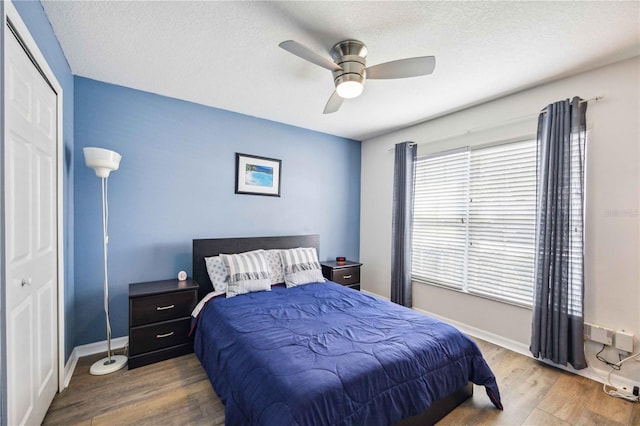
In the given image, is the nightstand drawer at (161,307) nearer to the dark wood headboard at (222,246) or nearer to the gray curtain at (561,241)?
the dark wood headboard at (222,246)

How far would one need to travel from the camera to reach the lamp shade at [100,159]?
2.22m

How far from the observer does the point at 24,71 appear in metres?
1.46

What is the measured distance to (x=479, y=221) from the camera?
10.2 ft

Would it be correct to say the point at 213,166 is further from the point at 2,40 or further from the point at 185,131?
the point at 2,40

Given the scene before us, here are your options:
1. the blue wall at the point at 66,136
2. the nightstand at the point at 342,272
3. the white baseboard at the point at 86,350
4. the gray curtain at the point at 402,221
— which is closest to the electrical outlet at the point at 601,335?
the gray curtain at the point at 402,221

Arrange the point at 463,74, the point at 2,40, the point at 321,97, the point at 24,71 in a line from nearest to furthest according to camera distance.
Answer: the point at 2,40 → the point at 24,71 → the point at 463,74 → the point at 321,97

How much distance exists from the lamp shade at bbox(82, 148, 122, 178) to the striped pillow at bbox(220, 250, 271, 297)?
1.28 m

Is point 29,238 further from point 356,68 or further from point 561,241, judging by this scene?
point 561,241

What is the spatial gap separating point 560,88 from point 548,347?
7.62ft

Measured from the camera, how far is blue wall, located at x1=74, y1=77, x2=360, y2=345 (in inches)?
101

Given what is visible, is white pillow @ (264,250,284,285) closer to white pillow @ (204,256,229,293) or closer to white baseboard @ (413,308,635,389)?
white pillow @ (204,256,229,293)

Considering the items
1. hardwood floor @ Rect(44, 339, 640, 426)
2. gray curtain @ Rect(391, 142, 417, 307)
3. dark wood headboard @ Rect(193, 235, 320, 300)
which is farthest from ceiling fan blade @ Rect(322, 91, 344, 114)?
hardwood floor @ Rect(44, 339, 640, 426)

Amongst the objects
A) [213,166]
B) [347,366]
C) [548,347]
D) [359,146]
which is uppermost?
[359,146]

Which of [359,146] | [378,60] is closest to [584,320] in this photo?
[378,60]
